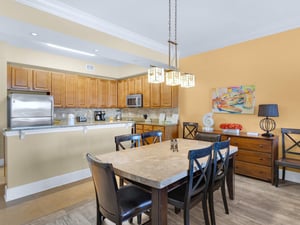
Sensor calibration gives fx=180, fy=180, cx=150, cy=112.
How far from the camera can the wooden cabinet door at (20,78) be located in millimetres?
4340

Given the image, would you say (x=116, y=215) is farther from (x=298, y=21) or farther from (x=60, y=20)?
(x=298, y=21)

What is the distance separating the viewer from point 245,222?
2.10 m

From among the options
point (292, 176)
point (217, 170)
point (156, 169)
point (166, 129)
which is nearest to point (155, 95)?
point (166, 129)

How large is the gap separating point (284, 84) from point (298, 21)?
3.53ft

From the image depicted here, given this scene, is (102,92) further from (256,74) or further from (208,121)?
(256,74)

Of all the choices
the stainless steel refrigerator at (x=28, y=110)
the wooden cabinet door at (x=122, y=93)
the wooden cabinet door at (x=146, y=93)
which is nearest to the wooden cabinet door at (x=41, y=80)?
the stainless steel refrigerator at (x=28, y=110)

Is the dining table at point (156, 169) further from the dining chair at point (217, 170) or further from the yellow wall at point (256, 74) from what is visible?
the yellow wall at point (256, 74)

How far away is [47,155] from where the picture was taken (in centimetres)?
304

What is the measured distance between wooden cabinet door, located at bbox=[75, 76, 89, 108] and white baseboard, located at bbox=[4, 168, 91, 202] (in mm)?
2603

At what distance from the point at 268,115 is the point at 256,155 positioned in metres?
0.75

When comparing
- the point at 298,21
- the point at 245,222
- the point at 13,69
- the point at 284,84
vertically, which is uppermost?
the point at 298,21

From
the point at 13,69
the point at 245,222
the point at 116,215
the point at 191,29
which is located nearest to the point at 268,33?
the point at 191,29

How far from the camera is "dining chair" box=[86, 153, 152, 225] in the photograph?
55.2 inches

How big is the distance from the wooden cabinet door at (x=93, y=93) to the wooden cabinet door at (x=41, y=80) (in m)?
1.21
